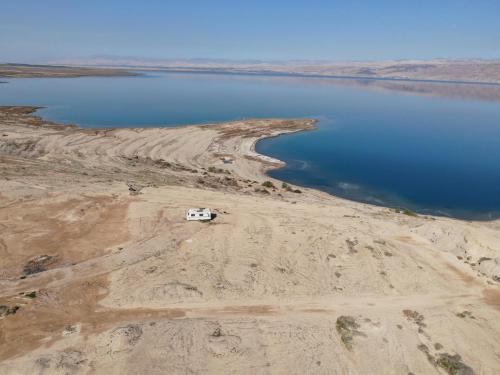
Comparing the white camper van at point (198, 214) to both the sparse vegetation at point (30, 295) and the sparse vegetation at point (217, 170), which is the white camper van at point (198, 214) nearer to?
the sparse vegetation at point (30, 295)

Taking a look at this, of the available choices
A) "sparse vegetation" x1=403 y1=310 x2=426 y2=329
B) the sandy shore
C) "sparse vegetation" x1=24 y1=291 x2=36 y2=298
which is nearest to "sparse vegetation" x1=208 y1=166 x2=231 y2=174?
the sandy shore

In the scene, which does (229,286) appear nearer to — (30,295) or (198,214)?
(198,214)

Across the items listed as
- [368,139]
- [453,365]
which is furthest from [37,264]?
[368,139]

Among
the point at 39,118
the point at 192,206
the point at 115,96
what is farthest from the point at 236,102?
the point at 192,206

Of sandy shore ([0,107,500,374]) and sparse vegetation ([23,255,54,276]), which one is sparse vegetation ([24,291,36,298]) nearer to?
sandy shore ([0,107,500,374])

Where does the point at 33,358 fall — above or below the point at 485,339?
above

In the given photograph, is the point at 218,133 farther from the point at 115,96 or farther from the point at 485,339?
the point at 115,96
